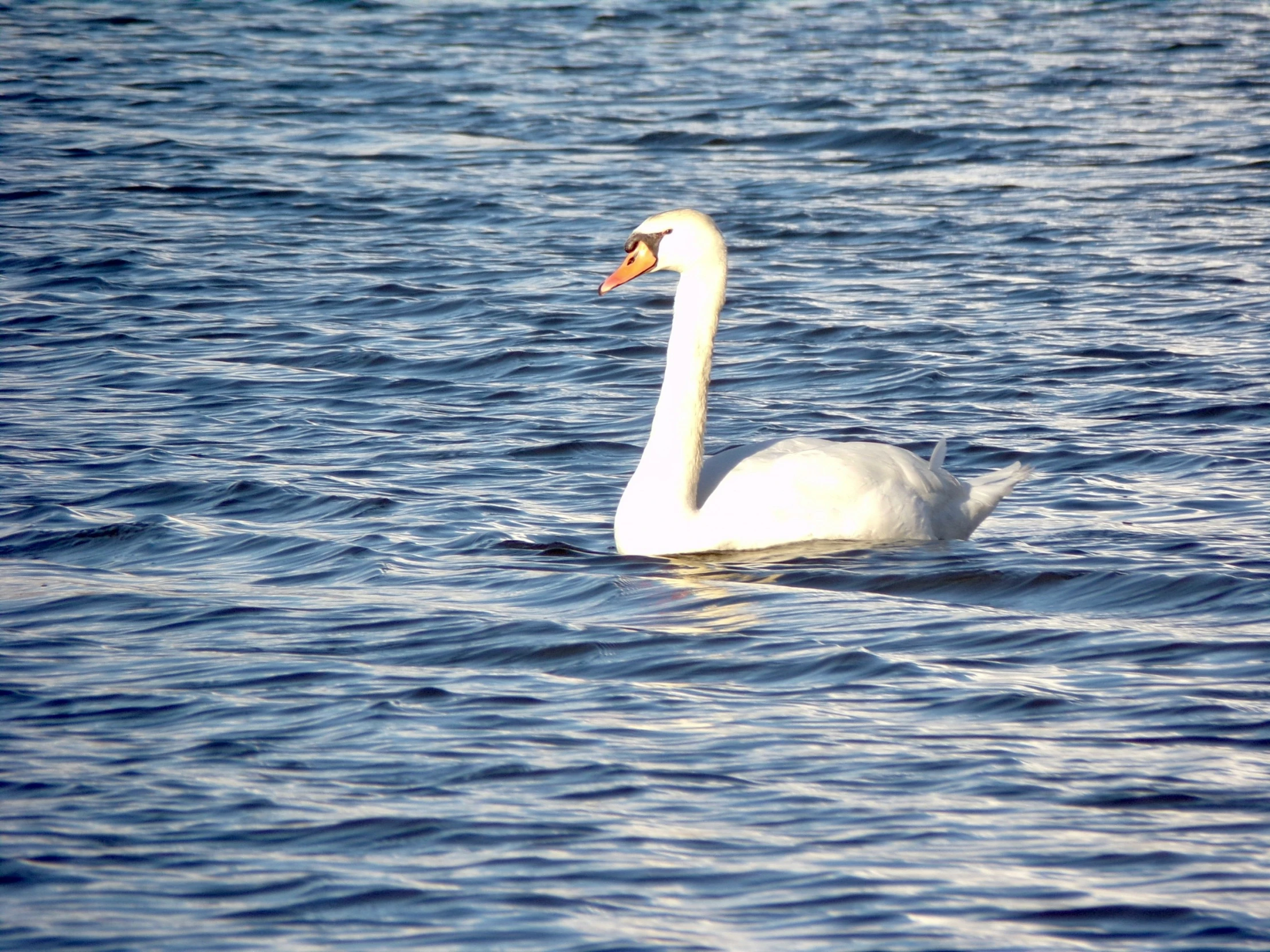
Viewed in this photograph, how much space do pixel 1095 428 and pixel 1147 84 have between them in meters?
11.7

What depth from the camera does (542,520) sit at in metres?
8.80

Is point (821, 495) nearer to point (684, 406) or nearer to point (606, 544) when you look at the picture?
point (684, 406)

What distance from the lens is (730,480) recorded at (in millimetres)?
8242

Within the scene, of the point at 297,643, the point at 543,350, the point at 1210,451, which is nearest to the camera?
the point at 297,643

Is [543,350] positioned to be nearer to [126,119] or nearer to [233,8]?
[126,119]

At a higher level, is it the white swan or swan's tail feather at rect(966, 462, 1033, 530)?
the white swan

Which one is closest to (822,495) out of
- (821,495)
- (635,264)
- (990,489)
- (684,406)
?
(821,495)

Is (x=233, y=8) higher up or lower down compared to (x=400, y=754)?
higher up

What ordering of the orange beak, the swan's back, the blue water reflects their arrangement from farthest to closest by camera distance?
the orange beak < the swan's back < the blue water

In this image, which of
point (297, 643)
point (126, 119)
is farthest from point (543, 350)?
point (126, 119)

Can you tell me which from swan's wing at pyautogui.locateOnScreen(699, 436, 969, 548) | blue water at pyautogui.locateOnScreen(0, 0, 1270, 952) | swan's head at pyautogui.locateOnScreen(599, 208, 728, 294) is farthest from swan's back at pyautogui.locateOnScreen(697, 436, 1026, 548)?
swan's head at pyautogui.locateOnScreen(599, 208, 728, 294)

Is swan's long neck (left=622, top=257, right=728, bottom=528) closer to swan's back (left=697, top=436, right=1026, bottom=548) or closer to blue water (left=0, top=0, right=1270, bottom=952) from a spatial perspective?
swan's back (left=697, top=436, right=1026, bottom=548)

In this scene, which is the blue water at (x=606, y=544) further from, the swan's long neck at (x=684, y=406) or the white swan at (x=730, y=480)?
the swan's long neck at (x=684, y=406)

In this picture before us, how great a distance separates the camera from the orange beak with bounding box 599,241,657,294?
28.2ft
